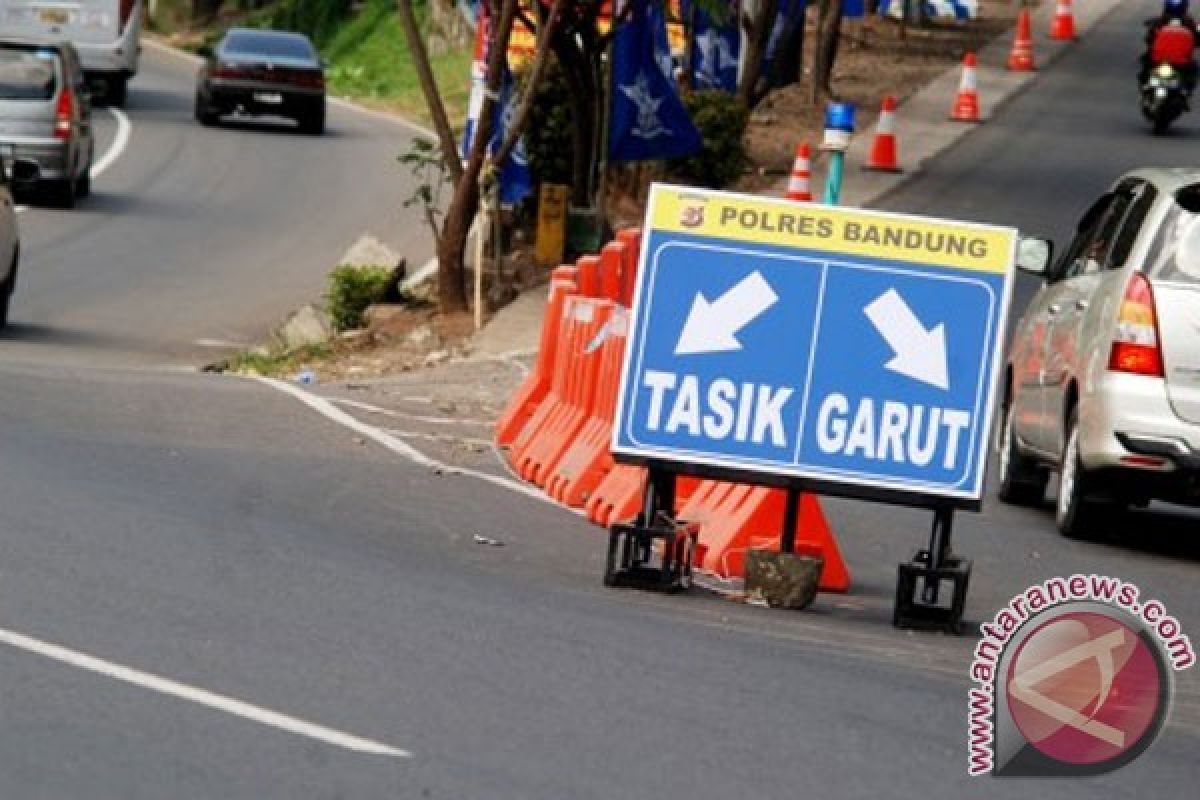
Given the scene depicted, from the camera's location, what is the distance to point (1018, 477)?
1683 centimetres

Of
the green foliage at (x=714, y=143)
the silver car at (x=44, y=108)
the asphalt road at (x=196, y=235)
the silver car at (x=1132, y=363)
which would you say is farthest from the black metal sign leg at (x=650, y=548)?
the silver car at (x=44, y=108)

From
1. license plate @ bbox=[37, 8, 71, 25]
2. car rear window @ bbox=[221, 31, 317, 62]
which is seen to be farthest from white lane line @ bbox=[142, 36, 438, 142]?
license plate @ bbox=[37, 8, 71, 25]

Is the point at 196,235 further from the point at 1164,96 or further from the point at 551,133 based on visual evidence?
the point at 1164,96

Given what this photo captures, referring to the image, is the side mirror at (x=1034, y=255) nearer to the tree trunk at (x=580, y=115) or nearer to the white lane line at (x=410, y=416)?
the white lane line at (x=410, y=416)

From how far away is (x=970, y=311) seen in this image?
1211cm

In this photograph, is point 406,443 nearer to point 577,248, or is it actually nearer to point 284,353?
point 284,353

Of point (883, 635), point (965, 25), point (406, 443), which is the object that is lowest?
point (965, 25)

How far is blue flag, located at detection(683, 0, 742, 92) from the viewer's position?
116ft

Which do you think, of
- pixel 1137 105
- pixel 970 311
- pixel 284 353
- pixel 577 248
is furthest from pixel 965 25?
pixel 970 311

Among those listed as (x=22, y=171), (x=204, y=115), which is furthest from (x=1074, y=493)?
(x=204, y=115)

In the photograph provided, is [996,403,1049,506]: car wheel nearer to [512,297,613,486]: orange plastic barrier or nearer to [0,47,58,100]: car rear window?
[512,297,613,486]: orange plastic barrier

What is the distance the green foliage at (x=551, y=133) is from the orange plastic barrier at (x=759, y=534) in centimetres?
1542

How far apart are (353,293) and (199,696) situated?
17.7m

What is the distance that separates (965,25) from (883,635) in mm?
41144
